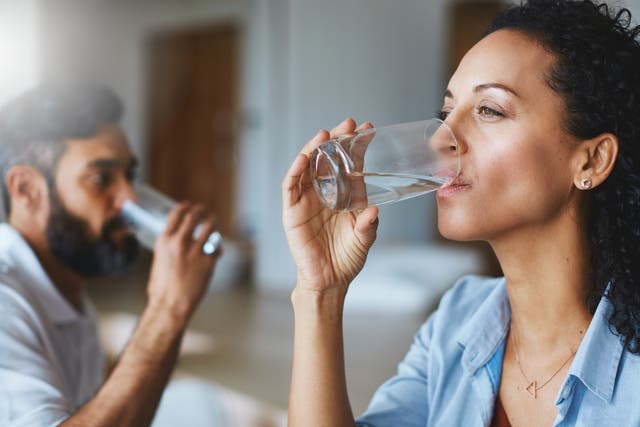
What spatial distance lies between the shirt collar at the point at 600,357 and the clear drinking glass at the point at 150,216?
2.44 feet

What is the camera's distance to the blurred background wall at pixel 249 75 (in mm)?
5035

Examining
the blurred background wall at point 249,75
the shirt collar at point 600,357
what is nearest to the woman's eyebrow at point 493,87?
the shirt collar at point 600,357

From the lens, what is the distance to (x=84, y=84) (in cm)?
165

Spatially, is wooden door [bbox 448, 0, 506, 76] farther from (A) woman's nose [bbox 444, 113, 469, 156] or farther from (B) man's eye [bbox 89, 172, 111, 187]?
(A) woman's nose [bbox 444, 113, 469, 156]

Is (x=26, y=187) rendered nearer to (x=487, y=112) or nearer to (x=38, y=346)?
(x=38, y=346)

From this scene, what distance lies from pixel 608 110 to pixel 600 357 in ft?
1.20

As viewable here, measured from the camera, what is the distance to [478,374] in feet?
3.75

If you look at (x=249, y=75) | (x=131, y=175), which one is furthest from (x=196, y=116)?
(x=131, y=175)

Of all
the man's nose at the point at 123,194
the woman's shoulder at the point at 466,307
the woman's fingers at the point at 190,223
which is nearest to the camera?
the woman's shoulder at the point at 466,307

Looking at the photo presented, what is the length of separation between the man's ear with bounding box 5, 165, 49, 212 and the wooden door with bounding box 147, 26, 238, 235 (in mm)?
5339

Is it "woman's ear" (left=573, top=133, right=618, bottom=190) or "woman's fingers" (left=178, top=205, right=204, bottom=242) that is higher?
"woman's ear" (left=573, top=133, right=618, bottom=190)

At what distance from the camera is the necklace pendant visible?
3.62ft

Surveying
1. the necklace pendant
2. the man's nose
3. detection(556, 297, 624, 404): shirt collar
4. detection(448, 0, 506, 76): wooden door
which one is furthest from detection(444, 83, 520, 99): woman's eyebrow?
detection(448, 0, 506, 76): wooden door

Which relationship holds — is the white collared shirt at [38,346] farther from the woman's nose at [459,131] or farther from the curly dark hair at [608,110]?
the curly dark hair at [608,110]
